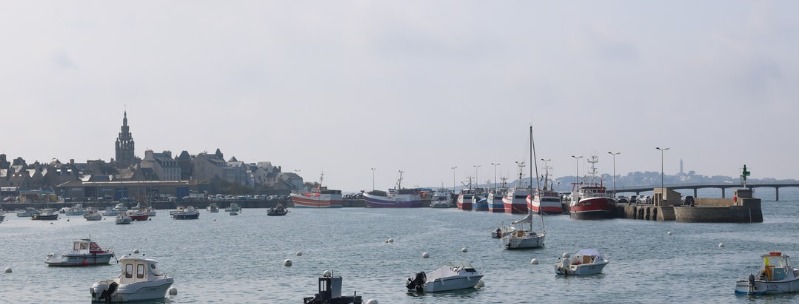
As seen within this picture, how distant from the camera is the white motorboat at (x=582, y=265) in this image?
77.3 meters

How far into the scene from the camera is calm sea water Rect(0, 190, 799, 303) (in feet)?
225

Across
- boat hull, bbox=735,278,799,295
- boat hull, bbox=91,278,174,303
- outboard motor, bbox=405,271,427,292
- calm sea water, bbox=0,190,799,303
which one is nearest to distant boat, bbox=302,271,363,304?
calm sea water, bbox=0,190,799,303

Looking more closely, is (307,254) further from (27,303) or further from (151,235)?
(151,235)

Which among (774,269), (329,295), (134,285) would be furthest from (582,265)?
(134,285)

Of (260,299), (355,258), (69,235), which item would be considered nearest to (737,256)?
(355,258)

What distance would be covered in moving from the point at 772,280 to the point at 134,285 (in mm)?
36491

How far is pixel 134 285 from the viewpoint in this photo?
64188mm

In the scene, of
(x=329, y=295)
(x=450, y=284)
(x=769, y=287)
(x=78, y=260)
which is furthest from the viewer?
(x=78, y=260)

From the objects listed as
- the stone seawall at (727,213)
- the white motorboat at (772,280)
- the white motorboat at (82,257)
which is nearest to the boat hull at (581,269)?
the white motorboat at (772,280)

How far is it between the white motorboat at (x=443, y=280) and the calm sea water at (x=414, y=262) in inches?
25.6

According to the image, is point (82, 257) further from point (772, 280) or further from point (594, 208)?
point (594, 208)

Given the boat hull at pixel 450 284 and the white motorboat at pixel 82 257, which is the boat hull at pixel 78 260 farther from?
the boat hull at pixel 450 284

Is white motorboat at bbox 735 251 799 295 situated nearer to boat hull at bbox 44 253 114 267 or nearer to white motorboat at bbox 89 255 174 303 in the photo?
white motorboat at bbox 89 255 174 303

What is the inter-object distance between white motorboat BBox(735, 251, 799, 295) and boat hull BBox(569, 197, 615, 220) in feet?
355
